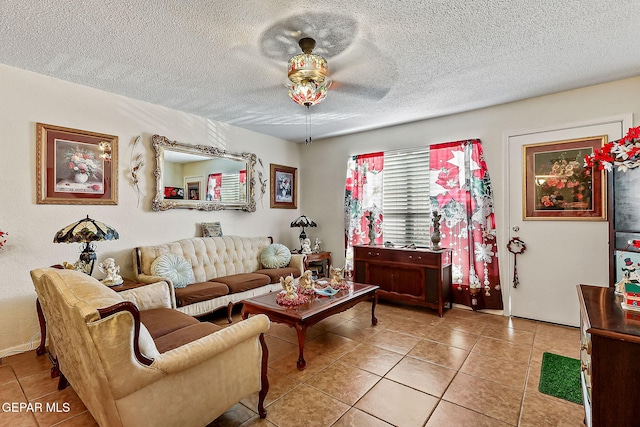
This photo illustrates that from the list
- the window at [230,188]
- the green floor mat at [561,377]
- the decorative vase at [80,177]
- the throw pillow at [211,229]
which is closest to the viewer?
the green floor mat at [561,377]

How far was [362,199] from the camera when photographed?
474 cm

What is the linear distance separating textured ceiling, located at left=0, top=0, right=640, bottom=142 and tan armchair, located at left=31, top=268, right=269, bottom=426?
1.73 meters

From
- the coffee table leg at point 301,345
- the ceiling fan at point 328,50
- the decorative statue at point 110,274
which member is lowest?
the coffee table leg at point 301,345

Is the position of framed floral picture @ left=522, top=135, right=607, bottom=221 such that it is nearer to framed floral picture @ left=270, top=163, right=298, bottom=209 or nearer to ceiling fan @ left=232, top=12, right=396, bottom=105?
ceiling fan @ left=232, top=12, right=396, bottom=105

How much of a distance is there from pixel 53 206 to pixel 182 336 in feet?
7.12

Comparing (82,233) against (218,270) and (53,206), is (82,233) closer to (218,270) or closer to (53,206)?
A: (53,206)

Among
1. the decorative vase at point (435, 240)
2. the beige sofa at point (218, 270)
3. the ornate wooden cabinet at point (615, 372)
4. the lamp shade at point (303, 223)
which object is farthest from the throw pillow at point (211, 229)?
the ornate wooden cabinet at point (615, 372)

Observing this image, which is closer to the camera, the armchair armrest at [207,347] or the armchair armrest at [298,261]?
the armchair armrest at [207,347]

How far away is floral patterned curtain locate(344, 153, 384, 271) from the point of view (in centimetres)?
462

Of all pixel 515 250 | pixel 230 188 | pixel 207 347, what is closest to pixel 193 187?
pixel 230 188

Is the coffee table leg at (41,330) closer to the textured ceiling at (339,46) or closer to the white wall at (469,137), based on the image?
the textured ceiling at (339,46)

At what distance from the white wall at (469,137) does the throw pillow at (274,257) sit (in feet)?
3.46

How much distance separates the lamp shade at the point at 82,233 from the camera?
8.18 ft

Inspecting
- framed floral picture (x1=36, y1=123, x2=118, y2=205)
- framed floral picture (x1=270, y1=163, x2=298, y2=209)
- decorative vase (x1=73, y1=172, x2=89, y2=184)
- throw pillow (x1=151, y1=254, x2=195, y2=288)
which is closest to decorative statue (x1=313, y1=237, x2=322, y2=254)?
framed floral picture (x1=270, y1=163, x2=298, y2=209)
